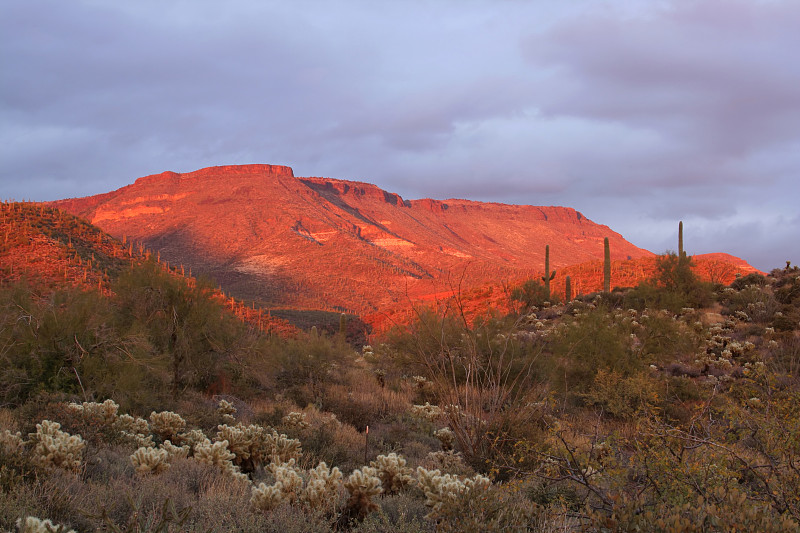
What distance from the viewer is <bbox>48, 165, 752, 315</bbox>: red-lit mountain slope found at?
70312 mm

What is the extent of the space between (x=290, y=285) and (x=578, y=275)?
3919cm

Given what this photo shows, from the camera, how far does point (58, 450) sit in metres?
4.79

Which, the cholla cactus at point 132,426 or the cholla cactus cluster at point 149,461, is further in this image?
the cholla cactus at point 132,426

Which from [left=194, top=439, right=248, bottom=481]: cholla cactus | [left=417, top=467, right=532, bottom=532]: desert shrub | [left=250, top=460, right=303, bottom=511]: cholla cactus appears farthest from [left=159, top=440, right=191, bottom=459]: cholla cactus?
[left=417, top=467, right=532, bottom=532]: desert shrub

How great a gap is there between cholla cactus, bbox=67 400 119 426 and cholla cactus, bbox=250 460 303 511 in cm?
312

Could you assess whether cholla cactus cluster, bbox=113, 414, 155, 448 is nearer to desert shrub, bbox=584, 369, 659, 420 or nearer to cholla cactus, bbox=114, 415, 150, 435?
cholla cactus, bbox=114, 415, 150, 435

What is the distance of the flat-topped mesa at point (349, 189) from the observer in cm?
13938

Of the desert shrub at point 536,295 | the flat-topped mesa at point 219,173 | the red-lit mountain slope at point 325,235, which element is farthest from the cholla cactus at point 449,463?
the flat-topped mesa at point 219,173

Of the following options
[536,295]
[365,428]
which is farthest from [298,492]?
[536,295]

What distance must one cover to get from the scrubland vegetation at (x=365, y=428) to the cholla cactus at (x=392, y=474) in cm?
2

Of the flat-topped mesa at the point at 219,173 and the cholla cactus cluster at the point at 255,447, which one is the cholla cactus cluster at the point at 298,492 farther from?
the flat-topped mesa at the point at 219,173

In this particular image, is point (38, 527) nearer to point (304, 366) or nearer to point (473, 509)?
point (473, 509)

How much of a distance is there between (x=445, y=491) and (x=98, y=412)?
15.4ft

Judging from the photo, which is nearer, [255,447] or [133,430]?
[255,447]
